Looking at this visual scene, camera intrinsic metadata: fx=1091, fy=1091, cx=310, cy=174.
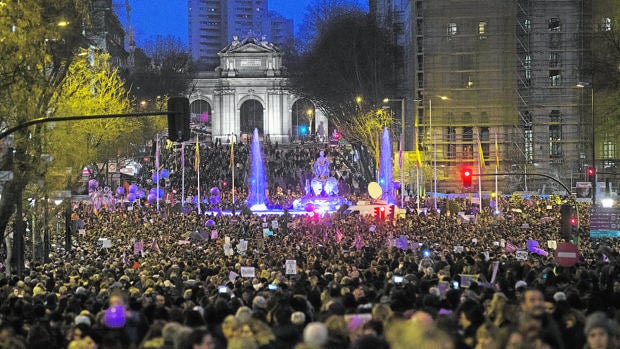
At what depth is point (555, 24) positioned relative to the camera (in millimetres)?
68938

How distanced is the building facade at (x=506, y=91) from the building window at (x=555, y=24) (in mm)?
44

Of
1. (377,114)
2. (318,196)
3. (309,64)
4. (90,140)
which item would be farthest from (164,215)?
(309,64)

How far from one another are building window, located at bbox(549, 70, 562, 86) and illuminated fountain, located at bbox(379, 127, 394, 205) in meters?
11.0

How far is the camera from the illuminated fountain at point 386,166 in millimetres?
63306

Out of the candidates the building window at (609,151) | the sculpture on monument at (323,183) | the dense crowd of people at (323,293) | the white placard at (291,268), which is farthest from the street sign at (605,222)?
the building window at (609,151)

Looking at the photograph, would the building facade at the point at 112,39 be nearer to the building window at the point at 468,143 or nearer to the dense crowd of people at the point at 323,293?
the building window at the point at 468,143

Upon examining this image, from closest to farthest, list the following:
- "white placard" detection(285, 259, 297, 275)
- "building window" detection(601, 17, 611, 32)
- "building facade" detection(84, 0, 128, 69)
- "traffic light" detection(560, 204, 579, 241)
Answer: "white placard" detection(285, 259, 297, 275) < "traffic light" detection(560, 204, 579, 241) < "building window" detection(601, 17, 611, 32) < "building facade" detection(84, 0, 128, 69)

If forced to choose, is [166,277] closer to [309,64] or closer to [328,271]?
[328,271]

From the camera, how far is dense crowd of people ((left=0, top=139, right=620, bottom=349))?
9484 millimetres

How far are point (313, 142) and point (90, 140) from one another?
6875cm

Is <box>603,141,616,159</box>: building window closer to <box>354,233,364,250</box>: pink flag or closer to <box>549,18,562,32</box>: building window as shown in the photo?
<box>549,18,562,32</box>: building window

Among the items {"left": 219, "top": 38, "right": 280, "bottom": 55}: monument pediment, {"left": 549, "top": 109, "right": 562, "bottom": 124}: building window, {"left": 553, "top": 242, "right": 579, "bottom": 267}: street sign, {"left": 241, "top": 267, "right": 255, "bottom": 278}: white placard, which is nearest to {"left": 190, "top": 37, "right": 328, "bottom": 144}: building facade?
{"left": 219, "top": 38, "right": 280, "bottom": 55}: monument pediment

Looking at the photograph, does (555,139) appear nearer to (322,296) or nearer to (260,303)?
(322,296)

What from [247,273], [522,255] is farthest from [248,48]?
[247,273]
